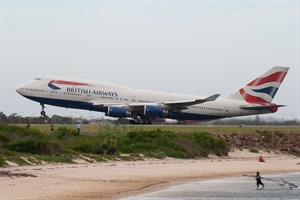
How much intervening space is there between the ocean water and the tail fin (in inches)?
1600

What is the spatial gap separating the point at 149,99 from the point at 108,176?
131ft

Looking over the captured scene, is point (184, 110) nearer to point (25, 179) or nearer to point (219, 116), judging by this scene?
point (219, 116)

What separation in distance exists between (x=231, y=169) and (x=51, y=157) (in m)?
10.1

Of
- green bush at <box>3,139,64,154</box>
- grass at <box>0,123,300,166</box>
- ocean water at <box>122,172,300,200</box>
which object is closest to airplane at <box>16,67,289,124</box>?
grass at <box>0,123,300,166</box>

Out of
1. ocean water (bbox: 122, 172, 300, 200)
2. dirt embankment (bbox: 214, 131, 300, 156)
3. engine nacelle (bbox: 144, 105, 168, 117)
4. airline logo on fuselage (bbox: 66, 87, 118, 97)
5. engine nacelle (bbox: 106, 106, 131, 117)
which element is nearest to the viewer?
ocean water (bbox: 122, 172, 300, 200)

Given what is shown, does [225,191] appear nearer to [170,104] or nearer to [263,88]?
[170,104]

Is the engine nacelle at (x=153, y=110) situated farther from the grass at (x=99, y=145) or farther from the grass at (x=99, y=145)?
the grass at (x=99, y=145)

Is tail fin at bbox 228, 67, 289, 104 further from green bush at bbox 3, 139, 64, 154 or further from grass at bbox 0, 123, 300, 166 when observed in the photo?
green bush at bbox 3, 139, 64, 154

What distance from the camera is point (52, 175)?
100.0 feet

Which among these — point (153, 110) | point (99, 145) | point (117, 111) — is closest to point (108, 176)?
point (99, 145)

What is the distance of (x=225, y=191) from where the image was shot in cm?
2994

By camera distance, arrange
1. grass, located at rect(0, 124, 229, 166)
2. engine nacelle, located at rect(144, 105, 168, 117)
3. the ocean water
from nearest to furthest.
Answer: the ocean water → grass, located at rect(0, 124, 229, 166) → engine nacelle, located at rect(144, 105, 168, 117)

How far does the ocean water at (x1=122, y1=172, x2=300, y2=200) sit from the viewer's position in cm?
2717

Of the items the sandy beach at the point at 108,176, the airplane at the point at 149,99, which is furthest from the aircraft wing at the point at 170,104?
the sandy beach at the point at 108,176
